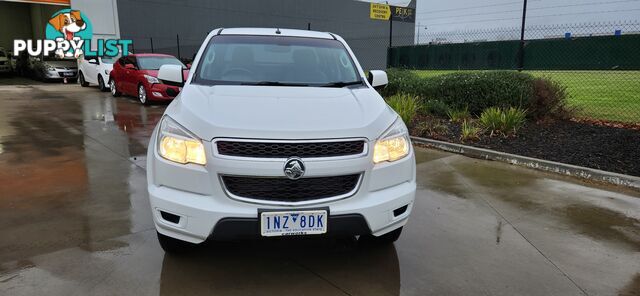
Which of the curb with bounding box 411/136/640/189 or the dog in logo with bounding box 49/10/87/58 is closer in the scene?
the curb with bounding box 411/136/640/189

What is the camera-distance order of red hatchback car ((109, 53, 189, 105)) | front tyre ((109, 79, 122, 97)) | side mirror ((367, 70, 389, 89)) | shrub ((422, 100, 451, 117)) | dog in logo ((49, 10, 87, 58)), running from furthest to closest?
dog in logo ((49, 10, 87, 58)) < front tyre ((109, 79, 122, 97)) < red hatchback car ((109, 53, 189, 105)) < shrub ((422, 100, 451, 117)) < side mirror ((367, 70, 389, 89))

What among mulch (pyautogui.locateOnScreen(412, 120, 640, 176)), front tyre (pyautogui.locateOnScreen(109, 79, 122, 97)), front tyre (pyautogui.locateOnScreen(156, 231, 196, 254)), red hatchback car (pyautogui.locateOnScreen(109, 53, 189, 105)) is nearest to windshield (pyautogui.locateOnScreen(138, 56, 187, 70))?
red hatchback car (pyautogui.locateOnScreen(109, 53, 189, 105))

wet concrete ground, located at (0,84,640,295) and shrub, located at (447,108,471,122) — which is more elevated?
shrub, located at (447,108,471,122)

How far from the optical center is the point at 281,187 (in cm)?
277

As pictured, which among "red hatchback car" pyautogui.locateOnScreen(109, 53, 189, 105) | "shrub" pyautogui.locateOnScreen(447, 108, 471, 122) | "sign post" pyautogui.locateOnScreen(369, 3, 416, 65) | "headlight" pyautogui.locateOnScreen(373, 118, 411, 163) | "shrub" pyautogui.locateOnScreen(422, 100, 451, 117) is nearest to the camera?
"headlight" pyautogui.locateOnScreen(373, 118, 411, 163)

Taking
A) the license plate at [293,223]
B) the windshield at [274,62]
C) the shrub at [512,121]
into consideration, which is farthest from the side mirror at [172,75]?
the shrub at [512,121]

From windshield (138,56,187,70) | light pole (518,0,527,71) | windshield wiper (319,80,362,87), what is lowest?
windshield wiper (319,80,362,87)

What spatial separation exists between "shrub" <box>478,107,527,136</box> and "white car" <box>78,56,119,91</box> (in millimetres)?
14004

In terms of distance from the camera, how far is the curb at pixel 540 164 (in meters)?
5.54

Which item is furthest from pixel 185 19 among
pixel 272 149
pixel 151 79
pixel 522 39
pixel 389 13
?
pixel 272 149

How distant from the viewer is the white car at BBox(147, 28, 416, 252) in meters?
2.72

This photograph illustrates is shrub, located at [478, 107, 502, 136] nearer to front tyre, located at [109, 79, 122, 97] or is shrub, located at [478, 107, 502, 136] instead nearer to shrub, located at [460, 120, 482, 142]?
shrub, located at [460, 120, 482, 142]

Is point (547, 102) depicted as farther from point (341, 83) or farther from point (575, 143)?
point (341, 83)

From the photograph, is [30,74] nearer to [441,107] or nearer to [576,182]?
[441,107]
